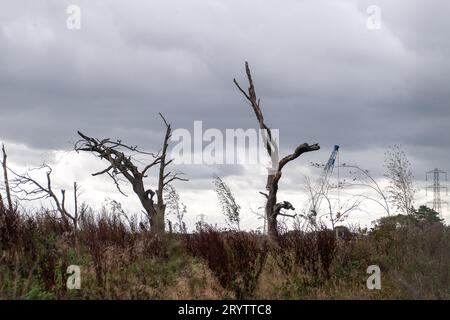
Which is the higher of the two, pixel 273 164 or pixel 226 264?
pixel 273 164

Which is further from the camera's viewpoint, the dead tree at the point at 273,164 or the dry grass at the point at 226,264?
the dead tree at the point at 273,164

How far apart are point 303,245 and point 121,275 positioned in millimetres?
3383

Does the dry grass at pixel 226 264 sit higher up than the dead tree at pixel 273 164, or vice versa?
the dead tree at pixel 273 164

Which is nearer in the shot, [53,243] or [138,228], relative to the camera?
[53,243]

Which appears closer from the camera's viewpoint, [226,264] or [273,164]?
[226,264]

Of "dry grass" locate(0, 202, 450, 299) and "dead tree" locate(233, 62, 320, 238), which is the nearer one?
"dry grass" locate(0, 202, 450, 299)

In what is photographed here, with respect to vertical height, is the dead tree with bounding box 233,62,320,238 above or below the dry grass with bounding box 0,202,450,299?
above

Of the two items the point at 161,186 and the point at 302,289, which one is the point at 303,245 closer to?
the point at 302,289
